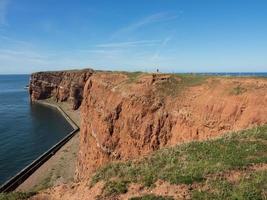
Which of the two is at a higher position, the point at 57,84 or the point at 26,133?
the point at 57,84

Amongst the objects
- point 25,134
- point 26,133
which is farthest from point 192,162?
point 26,133

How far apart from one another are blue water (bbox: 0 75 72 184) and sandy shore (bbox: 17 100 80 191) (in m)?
4.11

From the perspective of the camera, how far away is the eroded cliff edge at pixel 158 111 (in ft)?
105

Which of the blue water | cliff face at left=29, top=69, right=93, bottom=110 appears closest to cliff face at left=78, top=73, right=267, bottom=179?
the blue water

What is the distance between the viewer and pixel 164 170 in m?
16.7

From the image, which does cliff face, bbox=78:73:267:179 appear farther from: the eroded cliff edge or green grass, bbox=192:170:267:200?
green grass, bbox=192:170:267:200

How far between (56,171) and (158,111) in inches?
1063

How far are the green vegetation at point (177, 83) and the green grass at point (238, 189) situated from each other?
24758 mm

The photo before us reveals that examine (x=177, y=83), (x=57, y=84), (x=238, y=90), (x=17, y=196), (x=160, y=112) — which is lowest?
(x=57, y=84)

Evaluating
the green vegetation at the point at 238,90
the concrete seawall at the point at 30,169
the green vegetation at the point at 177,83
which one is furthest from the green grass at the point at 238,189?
the concrete seawall at the point at 30,169

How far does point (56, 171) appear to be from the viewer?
190 ft

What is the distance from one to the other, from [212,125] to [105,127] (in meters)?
18.6

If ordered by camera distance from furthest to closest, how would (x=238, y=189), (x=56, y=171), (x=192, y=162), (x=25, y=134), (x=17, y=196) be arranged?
(x=25, y=134), (x=56, y=171), (x=17, y=196), (x=192, y=162), (x=238, y=189)

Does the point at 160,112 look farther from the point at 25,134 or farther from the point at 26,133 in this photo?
the point at 26,133
